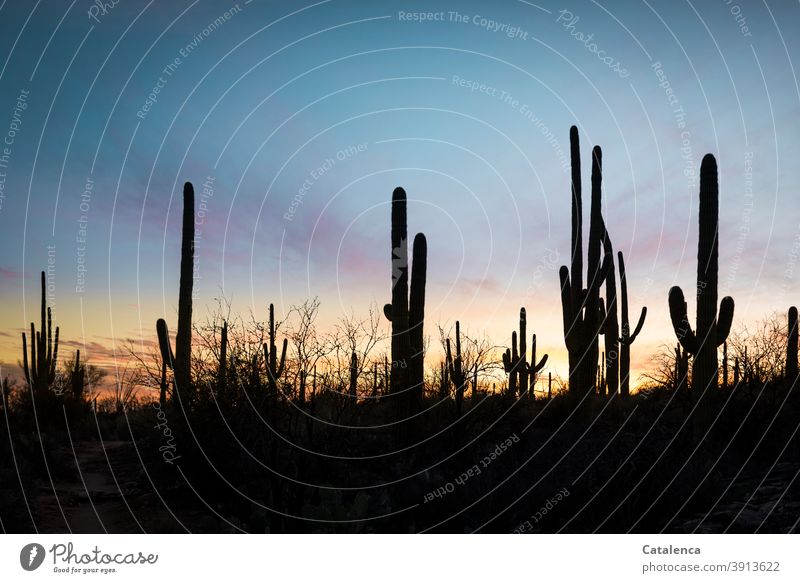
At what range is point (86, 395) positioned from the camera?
19391 mm

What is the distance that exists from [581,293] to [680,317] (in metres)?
3.48

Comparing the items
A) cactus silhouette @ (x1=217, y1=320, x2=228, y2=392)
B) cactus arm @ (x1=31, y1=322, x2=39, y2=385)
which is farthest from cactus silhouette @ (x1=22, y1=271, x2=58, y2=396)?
cactus silhouette @ (x1=217, y1=320, x2=228, y2=392)

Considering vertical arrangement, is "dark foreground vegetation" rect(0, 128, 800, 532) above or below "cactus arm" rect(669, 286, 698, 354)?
below

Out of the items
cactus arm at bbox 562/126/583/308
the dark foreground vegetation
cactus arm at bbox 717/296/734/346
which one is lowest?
the dark foreground vegetation

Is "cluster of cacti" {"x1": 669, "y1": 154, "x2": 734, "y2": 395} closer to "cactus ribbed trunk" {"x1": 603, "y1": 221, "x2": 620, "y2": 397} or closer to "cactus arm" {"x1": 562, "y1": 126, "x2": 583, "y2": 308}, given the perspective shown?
"cactus arm" {"x1": 562, "y1": 126, "x2": 583, "y2": 308}

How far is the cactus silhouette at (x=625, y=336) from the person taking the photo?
60.9 feet

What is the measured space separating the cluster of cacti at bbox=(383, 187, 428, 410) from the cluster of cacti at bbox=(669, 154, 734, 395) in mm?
4356

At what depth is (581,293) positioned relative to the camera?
48.9 ft

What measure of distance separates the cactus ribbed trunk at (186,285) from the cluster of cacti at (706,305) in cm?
921

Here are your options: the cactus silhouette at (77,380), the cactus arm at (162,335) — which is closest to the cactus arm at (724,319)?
the cactus arm at (162,335)

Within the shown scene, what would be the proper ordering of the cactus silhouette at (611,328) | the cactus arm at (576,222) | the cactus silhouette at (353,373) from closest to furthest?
the cactus silhouette at (353,373) → the cactus arm at (576,222) → the cactus silhouette at (611,328)

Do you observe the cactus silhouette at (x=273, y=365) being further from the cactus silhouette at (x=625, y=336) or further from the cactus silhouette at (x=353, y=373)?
the cactus silhouette at (x=625, y=336)

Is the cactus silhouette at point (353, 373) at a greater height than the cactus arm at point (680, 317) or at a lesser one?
lesser

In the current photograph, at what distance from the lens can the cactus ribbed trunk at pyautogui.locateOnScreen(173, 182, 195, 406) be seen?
13984mm
